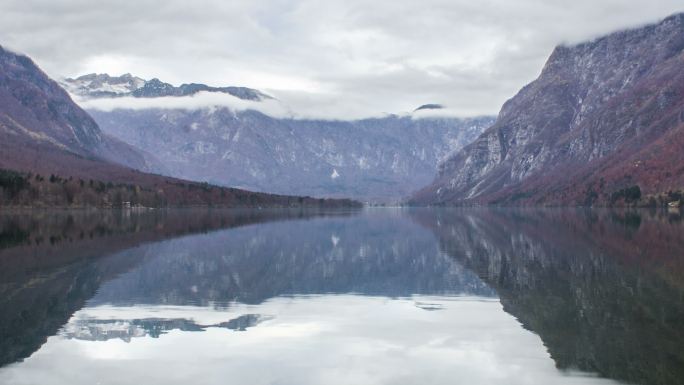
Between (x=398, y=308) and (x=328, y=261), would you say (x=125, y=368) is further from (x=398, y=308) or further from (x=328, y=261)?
(x=328, y=261)

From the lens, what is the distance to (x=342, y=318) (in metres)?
38.8

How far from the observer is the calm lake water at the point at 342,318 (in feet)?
88.7

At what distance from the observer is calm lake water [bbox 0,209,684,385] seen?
88.7ft

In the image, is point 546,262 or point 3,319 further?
point 546,262

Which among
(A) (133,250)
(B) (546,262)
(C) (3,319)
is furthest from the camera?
(A) (133,250)

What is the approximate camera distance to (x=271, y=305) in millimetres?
43125

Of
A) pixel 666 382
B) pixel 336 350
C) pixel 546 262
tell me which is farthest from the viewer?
pixel 546 262

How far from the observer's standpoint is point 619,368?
88.3 feet

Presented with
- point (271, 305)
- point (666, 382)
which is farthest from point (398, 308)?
point (666, 382)

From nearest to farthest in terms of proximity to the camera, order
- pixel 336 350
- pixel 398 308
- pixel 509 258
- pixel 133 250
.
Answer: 1. pixel 336 350
2. pixel 398 308
3. pixel 509 258
4. pixel 133 250

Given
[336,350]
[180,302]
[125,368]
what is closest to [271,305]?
Answer: [180,302]

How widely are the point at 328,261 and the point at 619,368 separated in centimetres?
4715

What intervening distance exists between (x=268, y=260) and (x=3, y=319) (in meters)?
37.3

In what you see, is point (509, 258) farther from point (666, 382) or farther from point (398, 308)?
point (666, 382)
